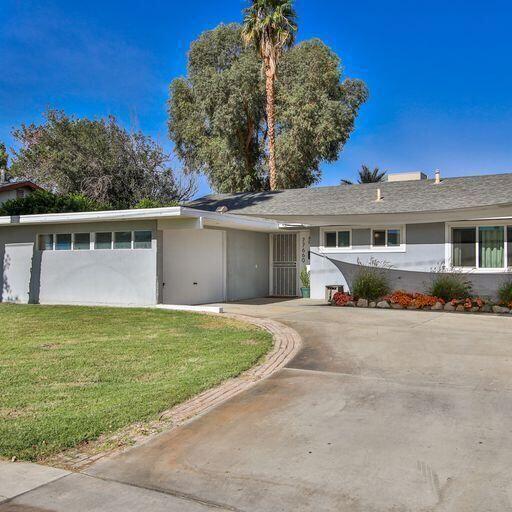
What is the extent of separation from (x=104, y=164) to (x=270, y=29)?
11.7m

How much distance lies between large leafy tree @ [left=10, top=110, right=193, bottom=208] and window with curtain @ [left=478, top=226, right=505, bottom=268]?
765 inches

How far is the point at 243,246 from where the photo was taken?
61.6ft

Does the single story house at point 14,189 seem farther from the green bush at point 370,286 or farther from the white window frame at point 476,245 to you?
the white window frame at point 476,245

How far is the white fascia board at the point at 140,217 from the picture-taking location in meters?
14.0

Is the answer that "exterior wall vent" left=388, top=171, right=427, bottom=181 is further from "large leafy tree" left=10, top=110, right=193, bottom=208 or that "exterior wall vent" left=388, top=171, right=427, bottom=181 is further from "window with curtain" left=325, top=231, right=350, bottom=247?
"large leafy tree" left=10, top=110, right=193, bottom=208

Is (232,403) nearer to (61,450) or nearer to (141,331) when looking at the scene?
(61,450)

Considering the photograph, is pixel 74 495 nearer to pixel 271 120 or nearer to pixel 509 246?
pixel 509 246

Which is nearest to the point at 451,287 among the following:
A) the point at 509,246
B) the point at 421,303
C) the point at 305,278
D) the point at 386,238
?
the point at 421,303

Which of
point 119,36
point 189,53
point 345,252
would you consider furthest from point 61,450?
point 189,53

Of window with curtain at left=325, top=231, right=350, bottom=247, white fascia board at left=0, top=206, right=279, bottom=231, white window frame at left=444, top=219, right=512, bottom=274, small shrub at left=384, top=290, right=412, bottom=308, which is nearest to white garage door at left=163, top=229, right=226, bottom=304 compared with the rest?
white fascia board at left=0, top=206, right=279, bottom=231

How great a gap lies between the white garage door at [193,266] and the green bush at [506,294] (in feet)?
28.1

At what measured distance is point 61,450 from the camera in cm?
445

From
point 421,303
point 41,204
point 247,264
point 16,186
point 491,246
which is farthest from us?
point 16,186

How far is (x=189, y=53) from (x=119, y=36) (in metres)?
13.4
